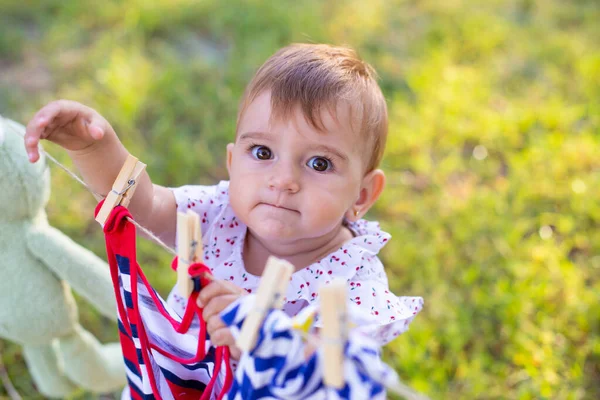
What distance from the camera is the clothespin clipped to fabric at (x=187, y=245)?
80 cm

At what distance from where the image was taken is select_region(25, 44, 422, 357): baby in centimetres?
107

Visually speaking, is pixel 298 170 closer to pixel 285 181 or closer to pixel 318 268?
pixel 285 181

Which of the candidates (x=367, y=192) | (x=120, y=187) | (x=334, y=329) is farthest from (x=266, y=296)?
(x=367, y=192)

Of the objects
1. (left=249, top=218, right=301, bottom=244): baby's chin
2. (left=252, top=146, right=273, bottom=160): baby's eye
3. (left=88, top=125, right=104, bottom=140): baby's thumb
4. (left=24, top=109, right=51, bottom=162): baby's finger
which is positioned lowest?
(left=249, top=218, right=301, bottom=244): baby's chin

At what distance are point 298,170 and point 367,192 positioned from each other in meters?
0.25

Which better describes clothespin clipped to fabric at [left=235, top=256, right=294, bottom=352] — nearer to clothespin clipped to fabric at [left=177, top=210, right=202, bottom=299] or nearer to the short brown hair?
clothespin clipped to fabric at [left=177, top=210, right=202, bottom=299]

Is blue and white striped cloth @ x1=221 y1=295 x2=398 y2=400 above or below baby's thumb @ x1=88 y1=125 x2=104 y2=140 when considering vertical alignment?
below

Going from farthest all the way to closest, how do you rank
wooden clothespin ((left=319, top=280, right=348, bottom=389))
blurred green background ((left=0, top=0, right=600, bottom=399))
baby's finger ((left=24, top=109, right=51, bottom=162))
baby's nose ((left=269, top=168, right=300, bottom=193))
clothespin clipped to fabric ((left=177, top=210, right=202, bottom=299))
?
1. blurred green background ((left=0, top=0, right=600, bottom=399))
2. baby's nose ((left=269, top=168, right=300, bottom=193))
3. baby's finger ((left=24, top=109, right=51, bottom=162))
4. clothespin clipped to fabric ((left=177, top=210, right=202, bottom=299))
5. wooden clothespin ((left=319, top=280, right=348, bottom=389))

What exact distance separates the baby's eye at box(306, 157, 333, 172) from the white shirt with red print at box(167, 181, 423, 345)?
0.17m

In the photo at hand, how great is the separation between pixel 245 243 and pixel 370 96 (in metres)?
0.37

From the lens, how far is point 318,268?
1.18 metres

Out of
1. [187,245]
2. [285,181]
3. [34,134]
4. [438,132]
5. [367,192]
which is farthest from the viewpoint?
[438,132]

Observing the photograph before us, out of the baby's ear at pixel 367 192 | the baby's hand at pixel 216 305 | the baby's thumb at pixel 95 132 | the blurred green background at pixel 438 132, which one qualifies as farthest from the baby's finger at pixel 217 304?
the blurred green background at pixel 438 132

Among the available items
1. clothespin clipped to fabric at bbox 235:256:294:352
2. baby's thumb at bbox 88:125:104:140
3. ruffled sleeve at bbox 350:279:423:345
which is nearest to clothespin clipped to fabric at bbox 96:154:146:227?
baby's thumb at bbox 88:125:104:140
